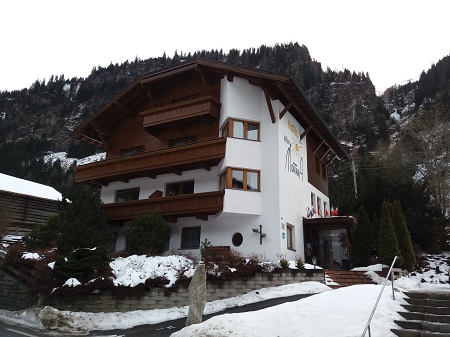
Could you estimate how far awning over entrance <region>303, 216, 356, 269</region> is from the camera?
2405 cm

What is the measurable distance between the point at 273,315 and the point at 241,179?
1261 centimetres

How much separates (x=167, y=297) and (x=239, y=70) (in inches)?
534

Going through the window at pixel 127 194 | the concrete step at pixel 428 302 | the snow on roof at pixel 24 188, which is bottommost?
the concrete step at pixel 428 302

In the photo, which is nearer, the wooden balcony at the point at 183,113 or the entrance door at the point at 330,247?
the wooden balcony at the point at 183,113

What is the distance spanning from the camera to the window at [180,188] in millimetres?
25027

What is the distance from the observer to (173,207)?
2284 centimetres

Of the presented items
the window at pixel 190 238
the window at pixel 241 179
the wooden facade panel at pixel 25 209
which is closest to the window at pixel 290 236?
the window at pixel 241 179

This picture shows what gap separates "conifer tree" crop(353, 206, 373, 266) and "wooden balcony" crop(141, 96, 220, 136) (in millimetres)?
10568

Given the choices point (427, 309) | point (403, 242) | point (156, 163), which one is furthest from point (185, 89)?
point (427, 309)

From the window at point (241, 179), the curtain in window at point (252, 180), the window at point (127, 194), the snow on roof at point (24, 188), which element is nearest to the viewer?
the window at point (241, 179)

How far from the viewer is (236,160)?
22.6 metres

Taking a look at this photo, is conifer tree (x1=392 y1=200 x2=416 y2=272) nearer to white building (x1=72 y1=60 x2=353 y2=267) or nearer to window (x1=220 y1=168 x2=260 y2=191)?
white building (x1=72 y1=60 x2=353 y2=267)

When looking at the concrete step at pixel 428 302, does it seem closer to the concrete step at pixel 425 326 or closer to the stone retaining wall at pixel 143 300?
the concrete step at pixel 425 326

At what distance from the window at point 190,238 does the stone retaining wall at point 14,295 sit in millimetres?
8717
